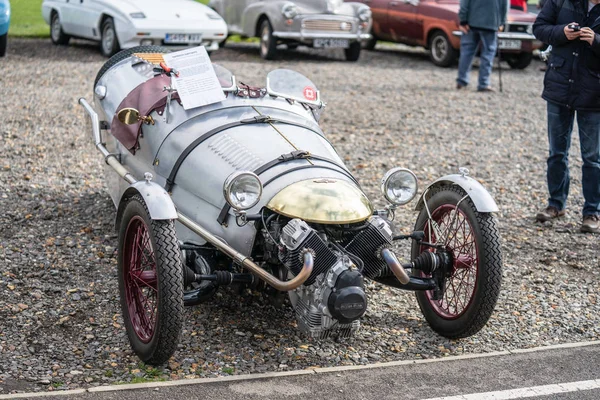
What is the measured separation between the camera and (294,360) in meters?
4.89

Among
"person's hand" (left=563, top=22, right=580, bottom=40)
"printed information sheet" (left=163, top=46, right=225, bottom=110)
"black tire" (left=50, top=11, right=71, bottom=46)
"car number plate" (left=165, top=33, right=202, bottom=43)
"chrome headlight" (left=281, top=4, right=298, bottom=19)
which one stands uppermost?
"person's hand" (left=563, top=22, right=580, bottom=40)

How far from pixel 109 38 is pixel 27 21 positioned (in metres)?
6.39

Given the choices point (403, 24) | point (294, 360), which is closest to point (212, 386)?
point (294, 360)

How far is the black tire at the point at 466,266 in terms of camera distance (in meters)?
4.93

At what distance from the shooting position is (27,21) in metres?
19.8

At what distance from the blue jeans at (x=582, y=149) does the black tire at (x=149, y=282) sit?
12.8 feet

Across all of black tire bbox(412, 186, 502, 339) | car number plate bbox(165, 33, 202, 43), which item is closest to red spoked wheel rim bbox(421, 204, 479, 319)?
black tire bbox(412, 186, 502, 339)

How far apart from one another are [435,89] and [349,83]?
1.37 m

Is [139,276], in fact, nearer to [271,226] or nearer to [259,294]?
[271,226]

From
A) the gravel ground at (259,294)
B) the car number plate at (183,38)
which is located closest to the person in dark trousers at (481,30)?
the gravel ground at (259,294)

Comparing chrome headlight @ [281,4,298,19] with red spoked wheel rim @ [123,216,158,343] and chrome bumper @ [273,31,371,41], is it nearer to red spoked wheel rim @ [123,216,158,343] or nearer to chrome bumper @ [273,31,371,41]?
chrome bumper @ [273,31,371,41]

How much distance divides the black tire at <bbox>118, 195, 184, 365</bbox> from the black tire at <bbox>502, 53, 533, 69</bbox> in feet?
42.0

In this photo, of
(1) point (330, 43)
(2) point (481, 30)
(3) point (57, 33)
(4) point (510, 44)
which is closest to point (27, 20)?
(3) point (57, 33)

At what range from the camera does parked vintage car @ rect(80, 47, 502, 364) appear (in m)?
4.57
